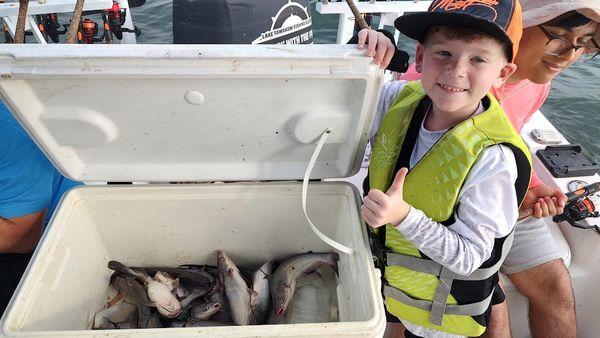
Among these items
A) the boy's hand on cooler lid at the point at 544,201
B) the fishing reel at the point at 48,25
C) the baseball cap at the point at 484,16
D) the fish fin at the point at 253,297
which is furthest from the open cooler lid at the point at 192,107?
the fishing reel at the point at 48,25

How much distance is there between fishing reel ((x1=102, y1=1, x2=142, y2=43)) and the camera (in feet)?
11.0

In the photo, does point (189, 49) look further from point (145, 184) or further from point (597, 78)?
point (597, 78)

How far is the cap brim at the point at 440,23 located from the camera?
118 centimetres

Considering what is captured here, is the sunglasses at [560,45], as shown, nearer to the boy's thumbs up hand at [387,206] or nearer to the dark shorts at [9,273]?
the boy's thumbs up hand at [387,206]

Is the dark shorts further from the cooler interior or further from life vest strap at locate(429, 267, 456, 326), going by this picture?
life vest strap at locate(429, 267, 456, 326)

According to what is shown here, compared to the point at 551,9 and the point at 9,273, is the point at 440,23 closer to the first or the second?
the point at 551,9

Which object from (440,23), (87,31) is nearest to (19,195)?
(440,23)

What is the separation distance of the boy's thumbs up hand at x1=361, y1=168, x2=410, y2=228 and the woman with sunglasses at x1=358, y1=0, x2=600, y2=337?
984mm

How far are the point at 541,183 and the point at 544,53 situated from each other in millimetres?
623

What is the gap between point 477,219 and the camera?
126 centimetres

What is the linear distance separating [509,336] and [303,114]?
1454 millimetres

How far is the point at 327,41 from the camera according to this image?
6.31 meters

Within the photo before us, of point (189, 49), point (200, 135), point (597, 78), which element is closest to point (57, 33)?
point (200, 135)

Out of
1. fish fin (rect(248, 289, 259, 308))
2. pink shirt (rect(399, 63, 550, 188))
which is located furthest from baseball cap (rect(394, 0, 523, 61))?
fish fin (rect(248, 289, 259, 308))
